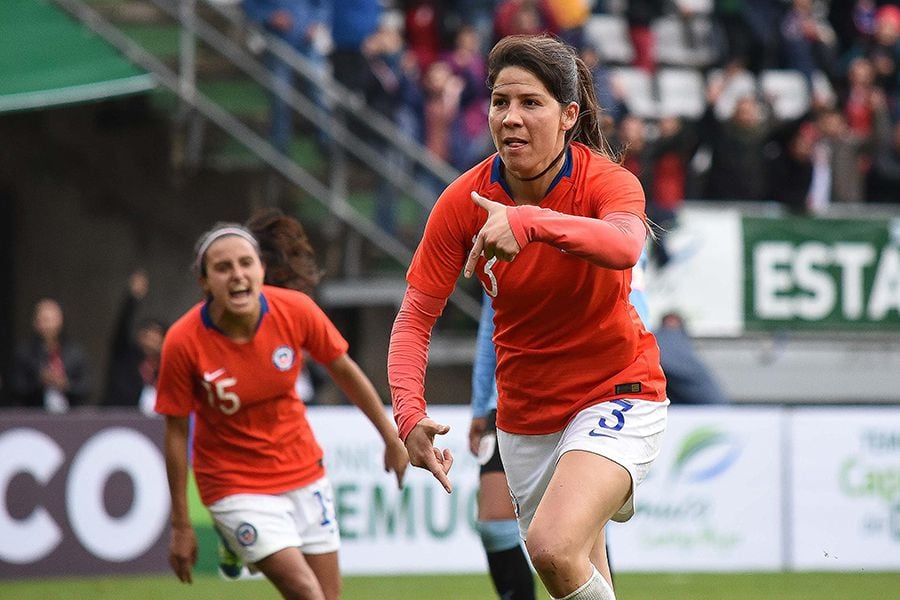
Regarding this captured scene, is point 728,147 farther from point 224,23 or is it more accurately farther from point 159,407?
point 159,407

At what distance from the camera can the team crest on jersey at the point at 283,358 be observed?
7215mm

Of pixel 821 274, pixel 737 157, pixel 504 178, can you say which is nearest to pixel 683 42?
pixel 737 157

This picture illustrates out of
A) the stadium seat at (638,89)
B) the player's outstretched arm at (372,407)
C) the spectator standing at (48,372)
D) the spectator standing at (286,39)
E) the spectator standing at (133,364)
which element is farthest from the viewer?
the stadium seat at (638,89)

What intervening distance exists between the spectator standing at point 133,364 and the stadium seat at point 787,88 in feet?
26.8

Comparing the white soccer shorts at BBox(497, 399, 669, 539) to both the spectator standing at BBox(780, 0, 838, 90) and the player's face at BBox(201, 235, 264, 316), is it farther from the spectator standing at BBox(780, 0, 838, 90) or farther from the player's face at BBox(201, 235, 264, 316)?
the spectator standing at BBox(780, 0, 838, 90)

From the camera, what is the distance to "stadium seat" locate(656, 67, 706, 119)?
18531 mm

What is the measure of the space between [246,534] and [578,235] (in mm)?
2702

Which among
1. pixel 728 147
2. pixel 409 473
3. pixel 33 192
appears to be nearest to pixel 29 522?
pixel 409 473

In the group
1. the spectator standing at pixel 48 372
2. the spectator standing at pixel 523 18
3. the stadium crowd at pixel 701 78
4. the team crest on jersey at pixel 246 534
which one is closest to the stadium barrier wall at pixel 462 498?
the spectator standing at pixel 48 372

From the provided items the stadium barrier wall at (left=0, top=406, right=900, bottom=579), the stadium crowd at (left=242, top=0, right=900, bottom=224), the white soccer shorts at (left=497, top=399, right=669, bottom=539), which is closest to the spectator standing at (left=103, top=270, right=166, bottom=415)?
the stadium barrier wall at (left=0, top=406, right=900, bottom=579)

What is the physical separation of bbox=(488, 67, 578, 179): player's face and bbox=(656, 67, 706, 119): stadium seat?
13178 millimetres

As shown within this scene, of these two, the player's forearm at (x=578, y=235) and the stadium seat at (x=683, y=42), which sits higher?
the stadium seat at (x=683, y=42)

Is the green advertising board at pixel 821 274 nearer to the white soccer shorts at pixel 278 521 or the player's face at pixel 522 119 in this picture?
the white soccer shorts at pixel 278 521

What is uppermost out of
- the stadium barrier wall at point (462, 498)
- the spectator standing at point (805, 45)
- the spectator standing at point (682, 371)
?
the spectator standing at point (805, 45)
